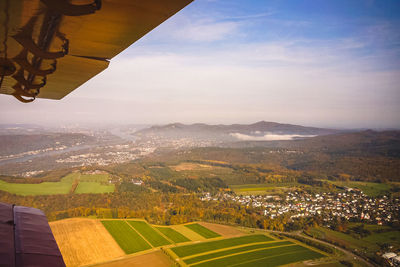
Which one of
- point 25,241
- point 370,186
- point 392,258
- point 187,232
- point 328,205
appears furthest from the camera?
point 370,186

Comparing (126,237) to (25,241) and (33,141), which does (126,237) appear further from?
(33,141)

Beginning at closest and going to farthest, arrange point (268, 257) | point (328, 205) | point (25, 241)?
point (25, 241) → point (268, 257) → point (328, 205)

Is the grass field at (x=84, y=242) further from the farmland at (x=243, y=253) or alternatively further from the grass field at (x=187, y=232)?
the grass field at (x=187, y=232)

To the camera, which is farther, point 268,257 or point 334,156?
point 334,156

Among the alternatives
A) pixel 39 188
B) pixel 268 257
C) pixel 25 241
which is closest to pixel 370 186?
pixel 268 257

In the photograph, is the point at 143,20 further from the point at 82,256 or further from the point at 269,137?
the point at 269,137

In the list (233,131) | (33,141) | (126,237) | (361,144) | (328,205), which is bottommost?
(328,205)

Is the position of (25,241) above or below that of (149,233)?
above
